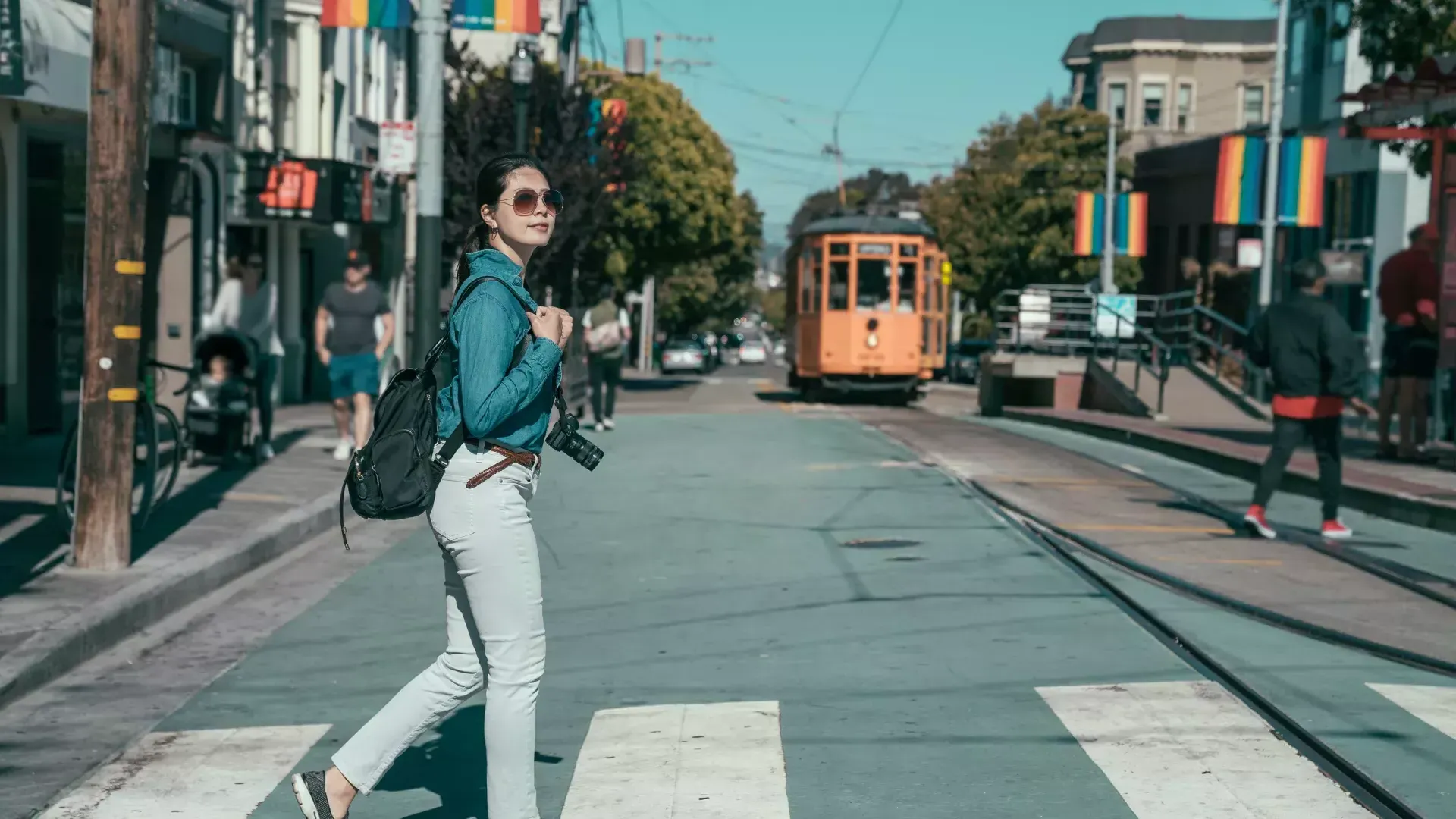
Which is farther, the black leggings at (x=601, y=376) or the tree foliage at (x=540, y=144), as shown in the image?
the tree foliage at (x=540, y=144)

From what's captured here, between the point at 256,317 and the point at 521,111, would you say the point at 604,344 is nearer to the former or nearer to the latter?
the point at 256,317

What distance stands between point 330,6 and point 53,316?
387cm

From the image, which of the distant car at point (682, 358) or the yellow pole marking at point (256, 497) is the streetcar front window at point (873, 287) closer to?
the yellow pole marking at point (256, 497)

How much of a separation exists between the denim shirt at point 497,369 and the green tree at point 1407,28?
15.6 metres

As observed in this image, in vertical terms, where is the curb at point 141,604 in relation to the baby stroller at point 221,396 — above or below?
below

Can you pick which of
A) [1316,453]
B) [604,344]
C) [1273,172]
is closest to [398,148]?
[604,344]

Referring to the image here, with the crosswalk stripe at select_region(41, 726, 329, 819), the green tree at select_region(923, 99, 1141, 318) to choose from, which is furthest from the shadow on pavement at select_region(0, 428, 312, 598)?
the green tree at select_region(923, 99, 1141, 318)

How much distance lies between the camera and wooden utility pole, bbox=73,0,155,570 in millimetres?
9273

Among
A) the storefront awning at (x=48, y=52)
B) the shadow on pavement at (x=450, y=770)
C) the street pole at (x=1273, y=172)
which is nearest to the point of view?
the shadow on pavement at (x=450, y=770)

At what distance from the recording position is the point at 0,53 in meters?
13.5

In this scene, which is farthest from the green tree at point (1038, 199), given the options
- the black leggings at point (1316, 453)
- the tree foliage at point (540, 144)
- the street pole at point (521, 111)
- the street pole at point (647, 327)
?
the black leggings at point (1316, 453)

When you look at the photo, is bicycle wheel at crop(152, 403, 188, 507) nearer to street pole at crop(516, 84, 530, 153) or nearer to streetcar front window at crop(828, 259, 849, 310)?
street pole at crop(516, 84, 530, 153)

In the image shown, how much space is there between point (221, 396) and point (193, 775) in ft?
28.9

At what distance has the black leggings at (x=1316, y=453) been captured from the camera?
1161 cm
